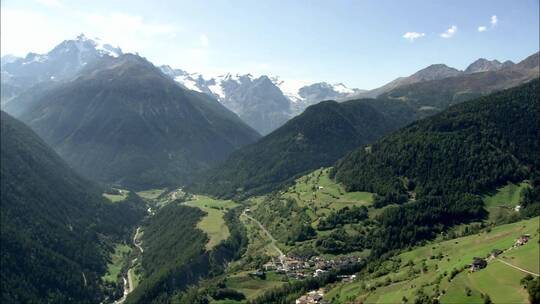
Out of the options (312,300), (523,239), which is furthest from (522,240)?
(312,300)

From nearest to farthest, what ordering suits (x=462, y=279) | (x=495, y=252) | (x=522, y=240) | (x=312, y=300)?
1. (x=462, y=279)
2. (x=495, y=252)
3. (x=522, y=240)
4. (x=312, y=300)

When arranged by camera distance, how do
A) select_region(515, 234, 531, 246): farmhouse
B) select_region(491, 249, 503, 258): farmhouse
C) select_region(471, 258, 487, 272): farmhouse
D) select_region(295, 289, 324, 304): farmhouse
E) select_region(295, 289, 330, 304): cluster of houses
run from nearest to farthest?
select_region(471, 258, 487, 272): farmhouse, select_region(491, 249, 503, 258): farmhouse, select_region(515, 234, 531, 246): farmhouse, select_region(295, 289, 330, 304): cluster of houses, select_region(295, 289, 324, 304): farmhouse

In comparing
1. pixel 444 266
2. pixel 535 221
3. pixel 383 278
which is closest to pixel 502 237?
pixel 535 221

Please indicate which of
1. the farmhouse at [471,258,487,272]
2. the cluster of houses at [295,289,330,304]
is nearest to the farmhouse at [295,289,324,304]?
the cluster of houses at [295,289,330,304]

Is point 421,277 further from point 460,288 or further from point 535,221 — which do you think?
point 535,221

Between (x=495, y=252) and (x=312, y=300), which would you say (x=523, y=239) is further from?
(x=312, y=300)

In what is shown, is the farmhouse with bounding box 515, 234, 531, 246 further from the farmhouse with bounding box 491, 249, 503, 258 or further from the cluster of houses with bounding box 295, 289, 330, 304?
the cluster of houses with bounding box 295, 289, 330, 304

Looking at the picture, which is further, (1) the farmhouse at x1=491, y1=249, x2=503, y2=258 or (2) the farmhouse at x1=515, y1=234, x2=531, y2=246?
(2) the farmhouse at x1=515, y1=234, x2=531, y2=246

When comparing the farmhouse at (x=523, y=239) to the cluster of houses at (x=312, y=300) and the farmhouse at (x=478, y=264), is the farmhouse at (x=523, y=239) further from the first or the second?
the cluster of houses at (x=312, y=300)

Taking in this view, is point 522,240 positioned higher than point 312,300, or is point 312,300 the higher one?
point 522,240
